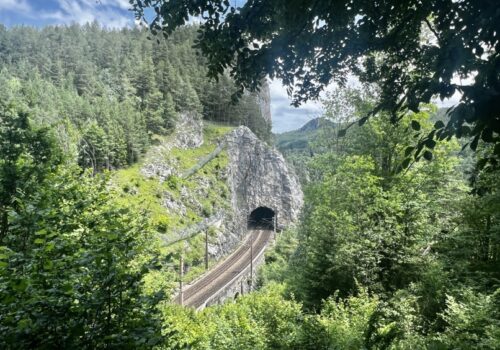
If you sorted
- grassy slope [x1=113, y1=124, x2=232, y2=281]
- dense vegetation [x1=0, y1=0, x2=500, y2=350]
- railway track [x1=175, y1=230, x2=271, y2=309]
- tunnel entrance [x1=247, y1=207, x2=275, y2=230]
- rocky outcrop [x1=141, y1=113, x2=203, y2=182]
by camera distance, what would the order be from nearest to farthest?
dense vegetation [x1=0, y1=0, x2=500, y2=350] < railway track [x1=175, y1=230, x2=271, y2=309] < grassy slope [x1=113, y1=124, x2=232, y2=281] < rocky outcrop [x1=141, y1=113, x2=203, y2=182] < tunnel entrance [x1=247, y1=207, x2=275, y2=230]

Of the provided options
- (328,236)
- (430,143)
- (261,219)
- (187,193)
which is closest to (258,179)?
(261,219)

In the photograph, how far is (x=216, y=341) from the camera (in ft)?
36.3

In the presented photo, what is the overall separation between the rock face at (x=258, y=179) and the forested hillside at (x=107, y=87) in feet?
37.0

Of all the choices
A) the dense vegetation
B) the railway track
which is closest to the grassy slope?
the railway track

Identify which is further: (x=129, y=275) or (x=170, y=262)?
(x=170, y=262)

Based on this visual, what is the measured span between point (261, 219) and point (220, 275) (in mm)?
36737

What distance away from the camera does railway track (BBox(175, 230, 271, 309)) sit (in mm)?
43291

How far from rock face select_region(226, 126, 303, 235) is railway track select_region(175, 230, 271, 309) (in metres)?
12.5

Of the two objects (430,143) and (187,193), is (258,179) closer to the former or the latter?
(187,193)

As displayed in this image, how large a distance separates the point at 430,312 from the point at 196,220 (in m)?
51.9

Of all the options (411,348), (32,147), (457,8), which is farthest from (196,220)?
(457,8)

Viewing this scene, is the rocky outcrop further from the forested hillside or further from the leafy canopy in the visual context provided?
the leafy canopy

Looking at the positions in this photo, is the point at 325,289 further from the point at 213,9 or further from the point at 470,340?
the point at 213,9

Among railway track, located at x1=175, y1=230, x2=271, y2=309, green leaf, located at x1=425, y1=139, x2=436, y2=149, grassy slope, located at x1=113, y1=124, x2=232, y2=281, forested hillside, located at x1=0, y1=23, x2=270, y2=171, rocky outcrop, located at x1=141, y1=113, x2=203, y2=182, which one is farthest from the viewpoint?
rocky outcrop, located at x1=141, y1=113, x2=203, y2=182
